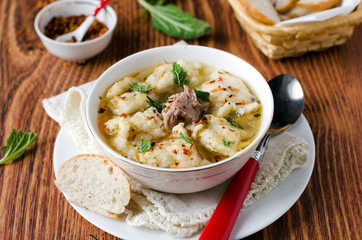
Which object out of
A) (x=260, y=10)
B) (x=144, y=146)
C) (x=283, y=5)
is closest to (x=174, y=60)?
(x=144, y=146)

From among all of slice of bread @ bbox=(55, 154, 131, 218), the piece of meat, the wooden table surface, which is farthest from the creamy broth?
the wooden table surface

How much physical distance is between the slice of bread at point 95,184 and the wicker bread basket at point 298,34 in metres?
1.92

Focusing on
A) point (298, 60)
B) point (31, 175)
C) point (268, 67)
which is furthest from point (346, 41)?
point (31, 175)

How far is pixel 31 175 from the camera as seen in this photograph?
293cm

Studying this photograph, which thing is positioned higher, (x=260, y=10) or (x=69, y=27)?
(x=260, y=10)

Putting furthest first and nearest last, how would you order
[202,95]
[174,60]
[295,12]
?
[295,12] → [174,60] → [202,95]

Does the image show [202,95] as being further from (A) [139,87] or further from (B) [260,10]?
(B) [260,10]

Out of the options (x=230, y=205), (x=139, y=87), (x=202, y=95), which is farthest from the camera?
(x=139, y=87)

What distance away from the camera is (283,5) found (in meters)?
3.80

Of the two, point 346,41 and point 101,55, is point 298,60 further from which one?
point 101,55

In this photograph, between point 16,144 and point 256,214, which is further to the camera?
point 16,144

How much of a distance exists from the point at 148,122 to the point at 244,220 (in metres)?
0.81

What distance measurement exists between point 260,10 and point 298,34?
40cm

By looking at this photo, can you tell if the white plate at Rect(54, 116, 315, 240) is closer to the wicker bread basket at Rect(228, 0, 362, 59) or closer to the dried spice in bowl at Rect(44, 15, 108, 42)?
the wicker bread basket at Rect(228, 0, 362, 59)
